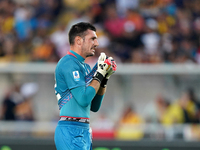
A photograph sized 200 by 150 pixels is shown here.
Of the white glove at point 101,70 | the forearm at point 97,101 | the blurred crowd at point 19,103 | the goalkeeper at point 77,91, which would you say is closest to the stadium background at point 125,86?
the blurred crowd at point 19,103

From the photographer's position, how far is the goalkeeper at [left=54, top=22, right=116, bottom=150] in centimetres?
390

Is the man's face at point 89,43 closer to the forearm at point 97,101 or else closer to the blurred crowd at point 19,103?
the forearm at point 97,101

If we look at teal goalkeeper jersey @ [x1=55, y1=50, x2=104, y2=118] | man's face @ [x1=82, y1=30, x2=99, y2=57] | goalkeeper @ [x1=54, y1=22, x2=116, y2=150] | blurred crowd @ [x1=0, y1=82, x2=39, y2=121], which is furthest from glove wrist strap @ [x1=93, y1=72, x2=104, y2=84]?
blurred crowd @ [x1=0, y1=82, x2=39, y2=121]

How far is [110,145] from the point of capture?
709cm

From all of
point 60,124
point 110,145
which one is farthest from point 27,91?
point 60,124

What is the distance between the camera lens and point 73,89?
12.8ft

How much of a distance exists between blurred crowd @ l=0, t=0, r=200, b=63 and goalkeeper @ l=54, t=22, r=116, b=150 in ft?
17.6

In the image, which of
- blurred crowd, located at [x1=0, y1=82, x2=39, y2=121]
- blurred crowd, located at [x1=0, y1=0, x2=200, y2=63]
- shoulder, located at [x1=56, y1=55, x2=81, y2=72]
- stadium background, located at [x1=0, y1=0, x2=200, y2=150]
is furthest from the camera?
blurred crowd, located at [x1=0, y1=0, x2=200, y2=63]

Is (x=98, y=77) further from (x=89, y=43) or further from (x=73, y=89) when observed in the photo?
(x=89, y=43)

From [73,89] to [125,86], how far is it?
509 cm

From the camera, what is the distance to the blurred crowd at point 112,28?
9.86 metres

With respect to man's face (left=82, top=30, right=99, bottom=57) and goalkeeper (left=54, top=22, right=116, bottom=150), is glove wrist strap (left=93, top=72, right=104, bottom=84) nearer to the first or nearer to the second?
goalkeeper (left=54, top=22, right=116, bottom=150)

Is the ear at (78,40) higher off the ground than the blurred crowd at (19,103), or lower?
higher

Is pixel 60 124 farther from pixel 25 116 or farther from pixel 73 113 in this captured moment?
pixel 25 116
